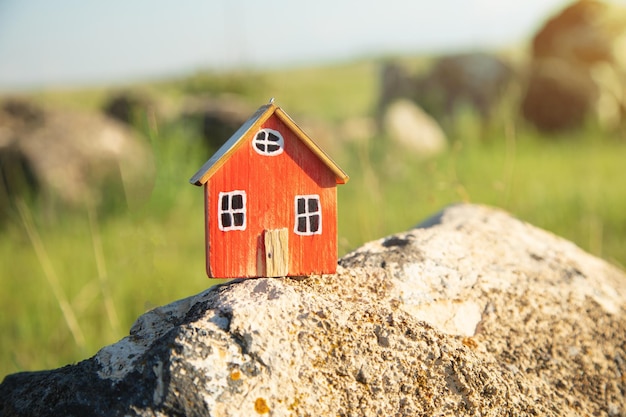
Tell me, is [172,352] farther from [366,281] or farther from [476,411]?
[476,411]

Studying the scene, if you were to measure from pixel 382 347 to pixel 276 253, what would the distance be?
0.41 metres

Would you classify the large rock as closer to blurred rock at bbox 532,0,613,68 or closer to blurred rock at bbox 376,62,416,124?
blurred rock at bbox 376,62,416,124

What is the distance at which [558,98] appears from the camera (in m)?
10.9

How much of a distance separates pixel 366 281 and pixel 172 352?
68 centimetres

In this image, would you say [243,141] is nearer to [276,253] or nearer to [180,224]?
[276,253]

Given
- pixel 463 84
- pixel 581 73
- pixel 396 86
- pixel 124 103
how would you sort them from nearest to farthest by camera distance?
pixel 124 103
pixel 581 73
pixel 463 84
pixel 396 86

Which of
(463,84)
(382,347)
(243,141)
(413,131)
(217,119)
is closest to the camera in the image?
(382,347)

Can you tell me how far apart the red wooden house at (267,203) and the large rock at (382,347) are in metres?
0.08

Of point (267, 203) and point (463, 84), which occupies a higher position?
point (463, 84)

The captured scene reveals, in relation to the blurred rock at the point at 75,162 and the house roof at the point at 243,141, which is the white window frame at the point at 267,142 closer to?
the house roof at the point at 243,141

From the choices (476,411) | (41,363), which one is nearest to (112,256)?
(41,363)

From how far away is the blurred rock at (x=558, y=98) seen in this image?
422 inches

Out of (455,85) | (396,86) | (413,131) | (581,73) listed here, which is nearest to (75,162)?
(413,131)

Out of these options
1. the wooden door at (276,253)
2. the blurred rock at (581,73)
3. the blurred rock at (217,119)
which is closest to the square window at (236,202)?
the wooden door at (276,253)
